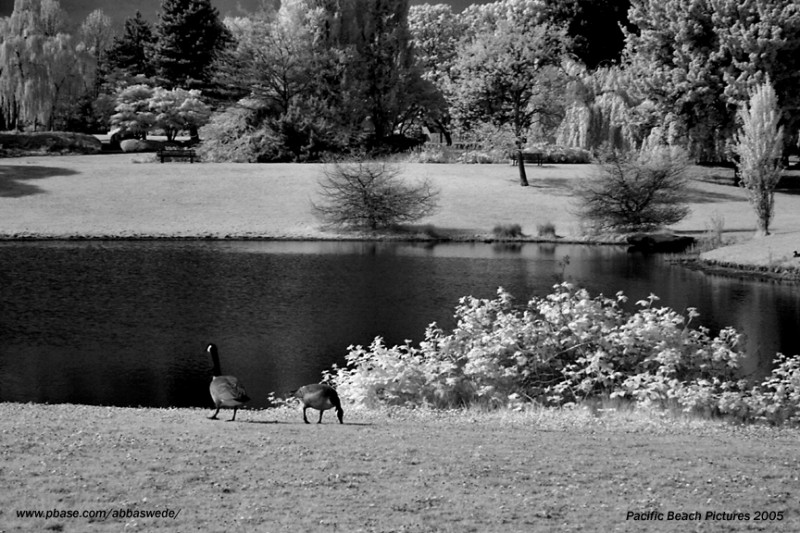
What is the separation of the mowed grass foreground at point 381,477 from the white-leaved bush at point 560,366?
309cm

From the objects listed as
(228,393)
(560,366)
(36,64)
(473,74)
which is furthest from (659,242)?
(36,64)

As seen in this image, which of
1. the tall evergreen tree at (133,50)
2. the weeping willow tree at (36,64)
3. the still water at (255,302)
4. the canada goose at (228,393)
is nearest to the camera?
the canada goose at (228,393)

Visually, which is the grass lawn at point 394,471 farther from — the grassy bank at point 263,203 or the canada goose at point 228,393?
the grassy bank at point 263,203

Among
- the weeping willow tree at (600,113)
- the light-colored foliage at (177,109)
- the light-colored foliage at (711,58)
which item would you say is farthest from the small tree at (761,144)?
the light-colored foliage at (177,109)

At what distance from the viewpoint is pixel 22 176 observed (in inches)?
2459

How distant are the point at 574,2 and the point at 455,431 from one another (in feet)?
243

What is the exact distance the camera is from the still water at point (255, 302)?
20969mm

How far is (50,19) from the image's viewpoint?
8506 centimetres

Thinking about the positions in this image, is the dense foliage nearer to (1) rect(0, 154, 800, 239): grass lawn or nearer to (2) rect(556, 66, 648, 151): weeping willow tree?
(2) rect(556, 66, 648, 151): weeping willow tree

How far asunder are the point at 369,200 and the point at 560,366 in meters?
35.8

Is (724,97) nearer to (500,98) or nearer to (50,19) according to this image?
(500,98)

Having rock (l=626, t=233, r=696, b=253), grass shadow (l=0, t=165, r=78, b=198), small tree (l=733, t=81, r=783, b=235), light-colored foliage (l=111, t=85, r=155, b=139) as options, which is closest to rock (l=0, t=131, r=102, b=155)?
light-colored foliage (l=111, t=85, r=155, b=139)

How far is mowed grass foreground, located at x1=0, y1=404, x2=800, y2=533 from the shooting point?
28.7ft

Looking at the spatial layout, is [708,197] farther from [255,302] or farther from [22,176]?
[22,176]
